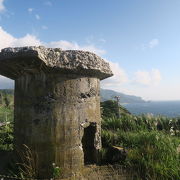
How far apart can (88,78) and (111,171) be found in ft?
6.53

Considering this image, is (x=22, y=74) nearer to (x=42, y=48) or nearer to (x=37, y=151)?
(x=42, y=48)

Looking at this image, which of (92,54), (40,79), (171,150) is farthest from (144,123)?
(40,79)

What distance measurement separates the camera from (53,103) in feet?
13.6

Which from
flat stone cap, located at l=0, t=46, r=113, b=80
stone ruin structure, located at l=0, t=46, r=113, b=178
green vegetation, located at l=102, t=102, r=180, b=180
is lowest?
green vegetation, located at l=102, t=102, r=180, b=180

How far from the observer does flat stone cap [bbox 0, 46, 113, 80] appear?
378 centimetres

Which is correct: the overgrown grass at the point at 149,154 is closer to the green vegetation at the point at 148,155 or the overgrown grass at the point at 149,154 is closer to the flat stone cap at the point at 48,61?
the green vegetation at the point at 148,155

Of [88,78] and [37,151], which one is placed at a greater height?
[88,78]

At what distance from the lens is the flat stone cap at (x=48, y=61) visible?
3781 millimetres

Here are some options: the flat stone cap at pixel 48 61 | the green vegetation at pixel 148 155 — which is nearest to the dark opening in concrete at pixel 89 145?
the green vegetation at pixel 148 155

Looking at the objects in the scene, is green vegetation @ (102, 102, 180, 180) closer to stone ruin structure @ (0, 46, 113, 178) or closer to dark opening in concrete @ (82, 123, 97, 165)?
dark opening in concrete @ (82, 123, 97, 165)

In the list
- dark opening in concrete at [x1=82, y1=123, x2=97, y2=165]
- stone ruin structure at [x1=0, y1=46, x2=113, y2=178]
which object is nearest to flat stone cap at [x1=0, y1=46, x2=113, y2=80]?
stone ruin structure at [x1=0, y1=46, x2=113, y2=178]

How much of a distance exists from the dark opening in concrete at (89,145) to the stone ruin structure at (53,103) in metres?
0.39

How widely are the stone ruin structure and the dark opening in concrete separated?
1.27ft

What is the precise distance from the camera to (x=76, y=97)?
4301 millimetres
